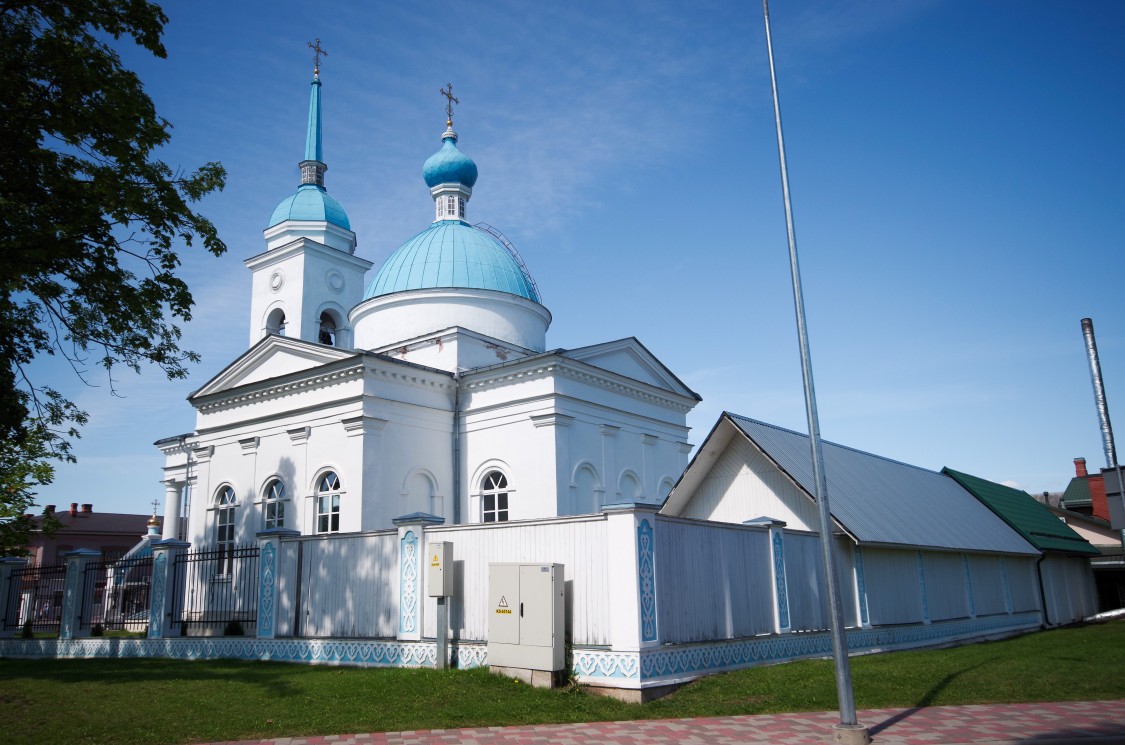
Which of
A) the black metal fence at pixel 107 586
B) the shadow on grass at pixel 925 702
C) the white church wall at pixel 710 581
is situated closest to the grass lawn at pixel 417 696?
the shadow on grass at pixel 925 702

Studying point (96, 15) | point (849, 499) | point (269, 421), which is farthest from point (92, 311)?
point (849, 499)

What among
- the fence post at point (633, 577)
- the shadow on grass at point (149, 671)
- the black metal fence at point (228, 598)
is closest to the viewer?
the fence post at point (633, 577)

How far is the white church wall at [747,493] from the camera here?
50.3ft

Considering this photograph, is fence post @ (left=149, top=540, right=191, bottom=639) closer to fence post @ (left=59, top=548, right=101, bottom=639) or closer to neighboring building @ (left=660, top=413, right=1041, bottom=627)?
fence post @ (left=59, top=548, right=101, bottom=639)

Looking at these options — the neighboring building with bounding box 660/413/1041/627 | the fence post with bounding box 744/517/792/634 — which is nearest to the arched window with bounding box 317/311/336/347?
the neighboring building with bounding box 660/413/1041/627

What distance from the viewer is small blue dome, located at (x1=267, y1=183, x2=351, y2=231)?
95.4 feet

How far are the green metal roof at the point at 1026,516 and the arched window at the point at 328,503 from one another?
16.9 meters

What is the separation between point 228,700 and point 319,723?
1.95 meters

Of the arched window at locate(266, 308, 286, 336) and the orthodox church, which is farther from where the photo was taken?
the arched window at locate(266, 308, 286, 336)

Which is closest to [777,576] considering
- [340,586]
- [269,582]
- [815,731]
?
[815,731]

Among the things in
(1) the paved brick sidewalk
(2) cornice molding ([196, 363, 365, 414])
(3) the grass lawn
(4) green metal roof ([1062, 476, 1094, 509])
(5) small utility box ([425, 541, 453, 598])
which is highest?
(2) cornice molding ([196, 363, 365, 414])

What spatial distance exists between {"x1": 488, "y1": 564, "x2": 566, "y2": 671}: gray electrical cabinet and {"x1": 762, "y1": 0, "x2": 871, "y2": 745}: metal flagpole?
3393mm

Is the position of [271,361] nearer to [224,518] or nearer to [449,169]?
[224,518]

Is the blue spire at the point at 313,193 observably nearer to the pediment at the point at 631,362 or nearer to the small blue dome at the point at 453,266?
the small blue dome at the point at 453,266
